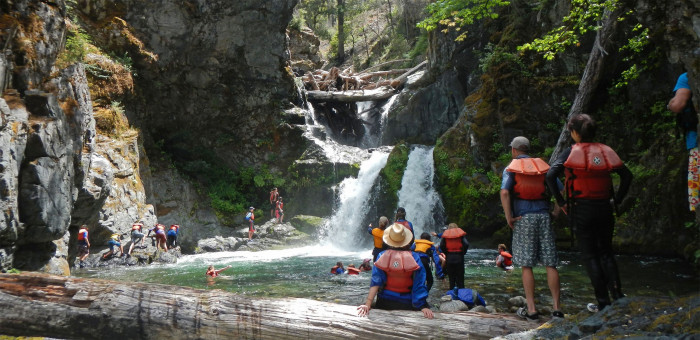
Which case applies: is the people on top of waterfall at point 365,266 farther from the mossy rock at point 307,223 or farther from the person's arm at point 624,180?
the mossy rock at point 307,223

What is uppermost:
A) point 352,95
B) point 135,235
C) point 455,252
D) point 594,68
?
point 352,95

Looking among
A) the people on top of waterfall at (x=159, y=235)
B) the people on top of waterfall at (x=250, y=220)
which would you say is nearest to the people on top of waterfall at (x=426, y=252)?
the people on top of waterfall at (x=159, y=235)

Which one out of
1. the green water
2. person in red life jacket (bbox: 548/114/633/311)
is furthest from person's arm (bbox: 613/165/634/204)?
the green water

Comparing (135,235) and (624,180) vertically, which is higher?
(624,180)

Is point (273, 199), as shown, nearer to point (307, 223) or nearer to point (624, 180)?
point (307, 223)

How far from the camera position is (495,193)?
1545cm

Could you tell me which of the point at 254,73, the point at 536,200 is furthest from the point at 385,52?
the point at 536,200

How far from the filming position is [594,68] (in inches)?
491

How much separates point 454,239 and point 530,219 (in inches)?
127

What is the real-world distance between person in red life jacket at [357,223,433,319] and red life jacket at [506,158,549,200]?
3.97ft

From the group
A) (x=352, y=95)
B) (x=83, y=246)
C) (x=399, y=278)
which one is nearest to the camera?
(x=399, y=278)

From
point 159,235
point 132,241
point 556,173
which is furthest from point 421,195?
point 556,173

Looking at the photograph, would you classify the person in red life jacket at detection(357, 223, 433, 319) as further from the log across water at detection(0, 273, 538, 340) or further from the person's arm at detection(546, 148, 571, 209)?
the person's arm at detection(546, 148, 571, 209)

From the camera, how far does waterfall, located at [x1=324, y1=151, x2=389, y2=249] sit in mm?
19281
